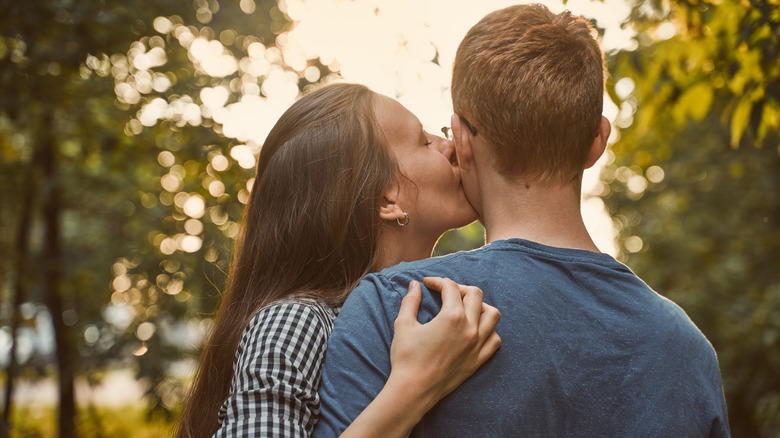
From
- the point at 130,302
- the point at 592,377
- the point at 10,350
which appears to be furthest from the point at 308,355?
the point at 10,350

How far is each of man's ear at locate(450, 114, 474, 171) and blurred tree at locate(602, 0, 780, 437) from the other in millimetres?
984

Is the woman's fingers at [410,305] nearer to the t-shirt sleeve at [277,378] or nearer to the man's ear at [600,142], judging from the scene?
the t-shirt sleeve at [277,378]

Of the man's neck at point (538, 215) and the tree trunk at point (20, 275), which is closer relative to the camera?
the man's neck at point (538, 215)

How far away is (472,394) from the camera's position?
50.6 inches

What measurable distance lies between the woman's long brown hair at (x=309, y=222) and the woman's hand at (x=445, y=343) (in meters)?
0.49

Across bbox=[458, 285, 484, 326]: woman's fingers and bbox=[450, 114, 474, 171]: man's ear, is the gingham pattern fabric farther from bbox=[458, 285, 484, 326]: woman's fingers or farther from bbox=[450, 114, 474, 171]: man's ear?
bbox=[450, 114, 474, 171]: man's ear

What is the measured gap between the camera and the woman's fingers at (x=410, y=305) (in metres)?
1.31

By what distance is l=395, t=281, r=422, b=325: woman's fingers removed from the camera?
4.31 ft

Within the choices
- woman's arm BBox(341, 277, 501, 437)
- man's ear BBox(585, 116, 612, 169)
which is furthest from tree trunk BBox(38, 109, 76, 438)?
man's ear BBox(585, 116, 612, 169)

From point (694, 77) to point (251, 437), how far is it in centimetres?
274

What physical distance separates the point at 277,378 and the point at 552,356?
55cm

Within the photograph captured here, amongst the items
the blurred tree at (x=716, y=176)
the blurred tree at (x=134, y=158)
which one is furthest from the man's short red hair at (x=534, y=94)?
the blurred tree at (x=134, y=158)

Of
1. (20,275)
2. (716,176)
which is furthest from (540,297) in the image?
(716,176)

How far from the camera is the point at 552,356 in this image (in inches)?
49.1
